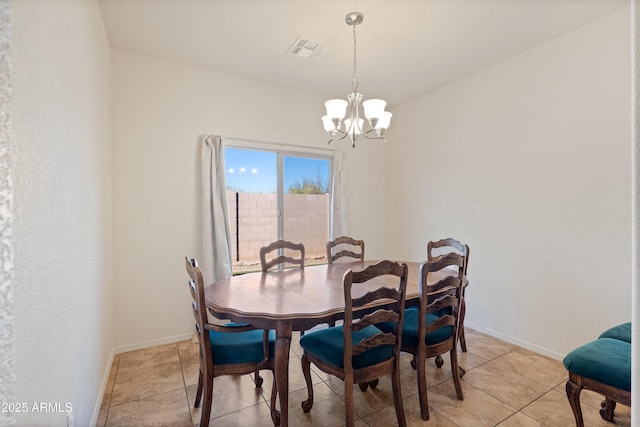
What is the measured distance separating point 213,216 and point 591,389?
3104 mm

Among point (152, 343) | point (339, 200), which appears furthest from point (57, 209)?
point (339, 200)

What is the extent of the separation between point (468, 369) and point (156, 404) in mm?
2384

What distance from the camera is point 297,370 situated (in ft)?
8.01

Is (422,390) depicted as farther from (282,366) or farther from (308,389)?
(282,366)

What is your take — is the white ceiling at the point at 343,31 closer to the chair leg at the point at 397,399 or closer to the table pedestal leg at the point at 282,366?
the table pedestal leg at the point at 282,366

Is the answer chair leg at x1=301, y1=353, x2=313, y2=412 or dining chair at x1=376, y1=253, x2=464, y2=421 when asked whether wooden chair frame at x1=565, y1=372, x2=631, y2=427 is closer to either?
dining chair at x1=376, y1=253, x2=464, y2=421

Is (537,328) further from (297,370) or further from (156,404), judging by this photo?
(156,404)

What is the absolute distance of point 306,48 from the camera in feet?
8.95

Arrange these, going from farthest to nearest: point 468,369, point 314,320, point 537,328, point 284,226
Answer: point 284,226
point 537,328
point 468,369
point 314,320

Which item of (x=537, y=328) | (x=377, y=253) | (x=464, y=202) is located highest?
(x=464, y=202)

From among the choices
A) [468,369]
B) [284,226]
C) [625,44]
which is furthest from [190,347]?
[625,44]

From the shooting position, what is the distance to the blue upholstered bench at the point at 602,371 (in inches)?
56.3

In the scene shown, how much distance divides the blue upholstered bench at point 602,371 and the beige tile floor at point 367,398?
38 cm

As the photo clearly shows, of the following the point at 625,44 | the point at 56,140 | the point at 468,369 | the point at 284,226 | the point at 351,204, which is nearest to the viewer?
the point at 56,140
